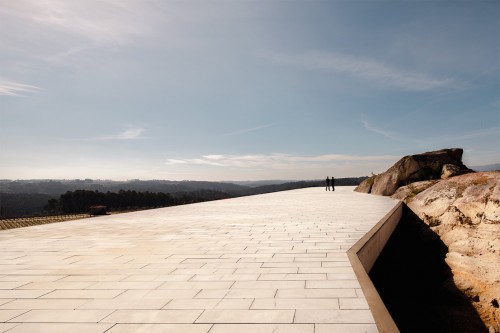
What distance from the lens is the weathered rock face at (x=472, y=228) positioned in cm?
754

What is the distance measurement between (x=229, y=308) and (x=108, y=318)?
1.25m

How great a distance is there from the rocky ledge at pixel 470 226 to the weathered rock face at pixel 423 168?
1114 millimetres

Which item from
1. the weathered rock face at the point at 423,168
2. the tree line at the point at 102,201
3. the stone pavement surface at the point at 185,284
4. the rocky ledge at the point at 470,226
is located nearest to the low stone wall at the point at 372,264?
the stone pavement surface at the point at 185,284

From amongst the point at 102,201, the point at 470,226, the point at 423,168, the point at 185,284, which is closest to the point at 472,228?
the point at 470,226

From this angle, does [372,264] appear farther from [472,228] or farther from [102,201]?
[102,201]

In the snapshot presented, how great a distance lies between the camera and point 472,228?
991 cm

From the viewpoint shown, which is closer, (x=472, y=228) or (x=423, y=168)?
→ (x=472, y=228)

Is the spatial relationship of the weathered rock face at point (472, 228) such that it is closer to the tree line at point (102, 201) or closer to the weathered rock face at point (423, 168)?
the weathered rock face at point (423, 168)

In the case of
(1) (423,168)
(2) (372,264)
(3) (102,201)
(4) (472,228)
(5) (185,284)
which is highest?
(1) (423,168)

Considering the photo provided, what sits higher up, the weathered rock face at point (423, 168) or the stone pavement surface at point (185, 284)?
the weathered rock face at point (423, 168)

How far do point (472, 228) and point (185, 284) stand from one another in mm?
10057

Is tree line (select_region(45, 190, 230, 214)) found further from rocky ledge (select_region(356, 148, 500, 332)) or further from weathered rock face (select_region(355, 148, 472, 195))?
rocky ledge (select_region(356, 148, 500, 332))

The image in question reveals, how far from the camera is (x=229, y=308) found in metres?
3.28

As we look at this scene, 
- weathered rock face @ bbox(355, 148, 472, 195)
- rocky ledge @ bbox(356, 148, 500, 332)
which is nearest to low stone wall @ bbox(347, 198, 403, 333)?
rocky ledge @ bbox(356, 148, 500, 332)
